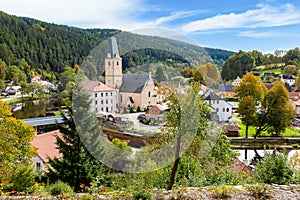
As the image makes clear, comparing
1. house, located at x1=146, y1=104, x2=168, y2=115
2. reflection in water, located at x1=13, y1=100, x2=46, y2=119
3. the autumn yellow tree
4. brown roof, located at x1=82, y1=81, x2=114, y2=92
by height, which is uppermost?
brown roof, located at x1=82, y1=81, x2=114, y2=92

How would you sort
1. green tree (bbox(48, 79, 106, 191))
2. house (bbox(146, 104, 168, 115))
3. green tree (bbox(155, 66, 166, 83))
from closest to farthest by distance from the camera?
green tree (bbox(155, 66, 166, 83))
house (bbox(146, 104, 168, 115))
green tree (bbox(48, 79, 106, 191))

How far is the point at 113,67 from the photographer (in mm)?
4582

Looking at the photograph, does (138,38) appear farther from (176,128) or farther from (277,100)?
(277,100)

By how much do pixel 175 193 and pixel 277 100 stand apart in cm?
1463

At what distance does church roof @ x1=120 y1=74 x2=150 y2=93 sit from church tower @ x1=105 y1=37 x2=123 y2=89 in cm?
8

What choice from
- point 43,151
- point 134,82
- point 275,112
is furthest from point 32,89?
point 134,82

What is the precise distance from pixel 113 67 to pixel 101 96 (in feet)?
1.71

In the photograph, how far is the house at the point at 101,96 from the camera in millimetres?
4586

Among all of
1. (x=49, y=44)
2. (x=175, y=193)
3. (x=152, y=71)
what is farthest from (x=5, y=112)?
(x=49, y=44)

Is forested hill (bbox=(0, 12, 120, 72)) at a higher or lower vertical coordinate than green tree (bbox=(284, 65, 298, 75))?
higher

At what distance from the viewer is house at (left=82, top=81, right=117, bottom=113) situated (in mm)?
4586

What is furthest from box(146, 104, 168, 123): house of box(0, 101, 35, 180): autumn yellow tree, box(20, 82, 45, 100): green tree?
box(20, 82, 45, 100): green tree

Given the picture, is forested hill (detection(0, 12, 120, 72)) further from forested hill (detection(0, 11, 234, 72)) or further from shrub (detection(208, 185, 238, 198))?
shrub (detection(208, 185, 238, 198))

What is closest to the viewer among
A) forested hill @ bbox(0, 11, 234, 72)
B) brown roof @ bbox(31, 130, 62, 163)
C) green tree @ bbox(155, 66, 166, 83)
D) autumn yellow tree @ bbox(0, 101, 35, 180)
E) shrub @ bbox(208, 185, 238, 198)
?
shrub @ bbox(208, 185, 238, 198)
